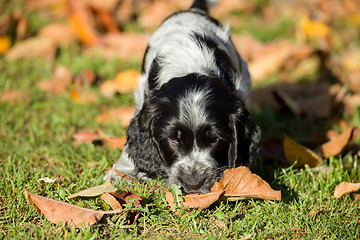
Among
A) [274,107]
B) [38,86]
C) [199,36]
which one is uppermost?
[199,36]

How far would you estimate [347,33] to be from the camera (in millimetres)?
7758

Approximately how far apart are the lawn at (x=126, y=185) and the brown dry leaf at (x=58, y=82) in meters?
0.08

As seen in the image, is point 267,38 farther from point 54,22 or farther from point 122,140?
point 122,140

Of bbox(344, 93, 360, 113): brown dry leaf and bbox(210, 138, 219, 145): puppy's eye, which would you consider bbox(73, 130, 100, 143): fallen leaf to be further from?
bbox(344, 93, 360, 113): brown dry leaf

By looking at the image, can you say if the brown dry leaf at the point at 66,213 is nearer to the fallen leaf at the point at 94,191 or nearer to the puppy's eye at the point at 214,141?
the fallen leaf at the point at 94,191

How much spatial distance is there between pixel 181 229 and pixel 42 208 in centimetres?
Result: 94

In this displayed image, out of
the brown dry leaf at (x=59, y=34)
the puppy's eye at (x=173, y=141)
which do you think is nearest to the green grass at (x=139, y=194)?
the puppy's eye at (x=173, y=141)

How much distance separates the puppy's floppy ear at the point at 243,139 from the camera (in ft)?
11.5

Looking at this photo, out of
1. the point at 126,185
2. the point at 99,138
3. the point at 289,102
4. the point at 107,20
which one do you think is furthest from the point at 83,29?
the point at 126,185

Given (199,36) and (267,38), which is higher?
(199,36)

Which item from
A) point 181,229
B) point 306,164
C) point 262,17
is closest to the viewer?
point 181,229

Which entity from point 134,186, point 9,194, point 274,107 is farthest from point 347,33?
point 9,194

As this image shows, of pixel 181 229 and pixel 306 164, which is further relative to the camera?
pixel 306 164

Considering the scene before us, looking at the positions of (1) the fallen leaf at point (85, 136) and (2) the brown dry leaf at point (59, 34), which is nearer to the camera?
(1) the fallen leaf at point (85, 136)
